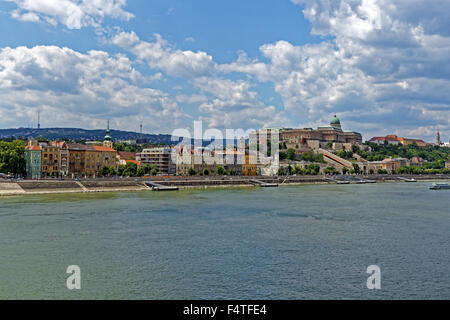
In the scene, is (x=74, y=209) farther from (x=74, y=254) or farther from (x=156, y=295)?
(x=156, y=295)

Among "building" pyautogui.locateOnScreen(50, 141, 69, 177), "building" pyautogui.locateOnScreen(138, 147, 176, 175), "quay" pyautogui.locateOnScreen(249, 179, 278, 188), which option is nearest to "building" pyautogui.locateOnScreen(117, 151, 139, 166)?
"building" pyautogui.locateOnScreen(138, 147, 176, 175)

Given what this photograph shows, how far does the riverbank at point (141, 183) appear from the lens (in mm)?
47719

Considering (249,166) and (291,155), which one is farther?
(291,155)

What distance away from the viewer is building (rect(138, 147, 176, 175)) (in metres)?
87.8

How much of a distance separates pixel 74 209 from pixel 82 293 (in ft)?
68.5

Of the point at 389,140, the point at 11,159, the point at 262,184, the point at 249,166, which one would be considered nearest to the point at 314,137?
the point at 249,166

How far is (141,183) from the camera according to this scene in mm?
59312

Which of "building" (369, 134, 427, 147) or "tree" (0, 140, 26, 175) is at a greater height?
"building" (369, 134, 427, 147)

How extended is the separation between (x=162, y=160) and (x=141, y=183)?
28.6 meters

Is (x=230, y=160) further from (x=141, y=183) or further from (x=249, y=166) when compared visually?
(x=141, y=183)

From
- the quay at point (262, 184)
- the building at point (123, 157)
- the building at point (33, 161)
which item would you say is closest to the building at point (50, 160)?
the building at point (33, 161)

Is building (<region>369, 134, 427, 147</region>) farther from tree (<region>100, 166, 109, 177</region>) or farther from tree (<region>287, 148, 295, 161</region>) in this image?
tree (<region>100, 166, 109, 177</region>)

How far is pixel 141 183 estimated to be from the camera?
59.3m

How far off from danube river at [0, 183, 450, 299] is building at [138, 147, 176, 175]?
173ft
